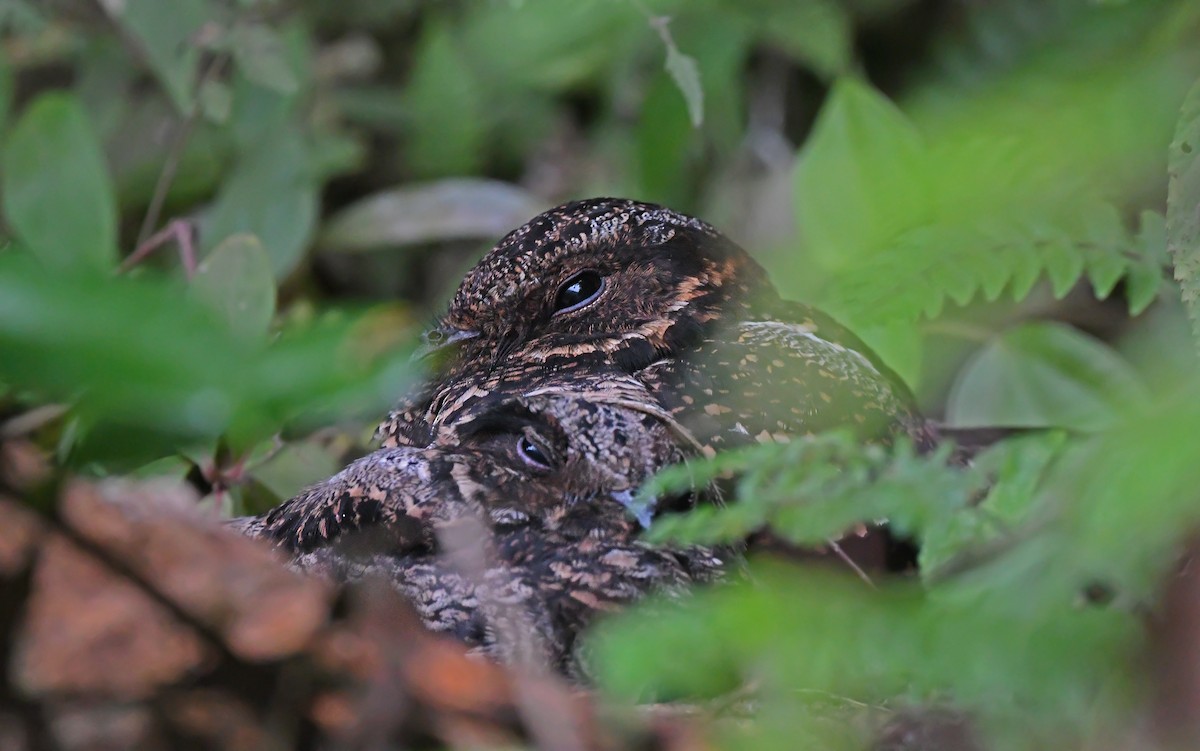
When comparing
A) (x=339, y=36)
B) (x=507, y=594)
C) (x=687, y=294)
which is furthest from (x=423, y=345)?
(x=339, y=36)

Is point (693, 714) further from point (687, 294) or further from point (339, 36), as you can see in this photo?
point (339, 36)

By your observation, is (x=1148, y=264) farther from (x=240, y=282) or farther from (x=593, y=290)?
(x=240, y=282)

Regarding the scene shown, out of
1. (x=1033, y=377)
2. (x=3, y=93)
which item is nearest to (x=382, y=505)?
(x=1033, y=377)

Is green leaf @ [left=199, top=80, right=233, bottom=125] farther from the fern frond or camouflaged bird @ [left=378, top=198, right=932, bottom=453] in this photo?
the fern frond

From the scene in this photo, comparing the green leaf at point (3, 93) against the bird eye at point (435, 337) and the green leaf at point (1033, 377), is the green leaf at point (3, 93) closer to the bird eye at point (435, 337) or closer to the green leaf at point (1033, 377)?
the bird eye at point (435, 337)

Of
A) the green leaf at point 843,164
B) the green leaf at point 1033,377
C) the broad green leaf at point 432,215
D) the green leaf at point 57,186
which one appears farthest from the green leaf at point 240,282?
the broad green leaf at point 432,215

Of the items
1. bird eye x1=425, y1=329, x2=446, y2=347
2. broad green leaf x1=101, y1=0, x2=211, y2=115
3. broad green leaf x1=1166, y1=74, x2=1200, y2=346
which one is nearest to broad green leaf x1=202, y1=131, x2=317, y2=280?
broad green leaf x1=101, y1=0, x2=211, y2=115
